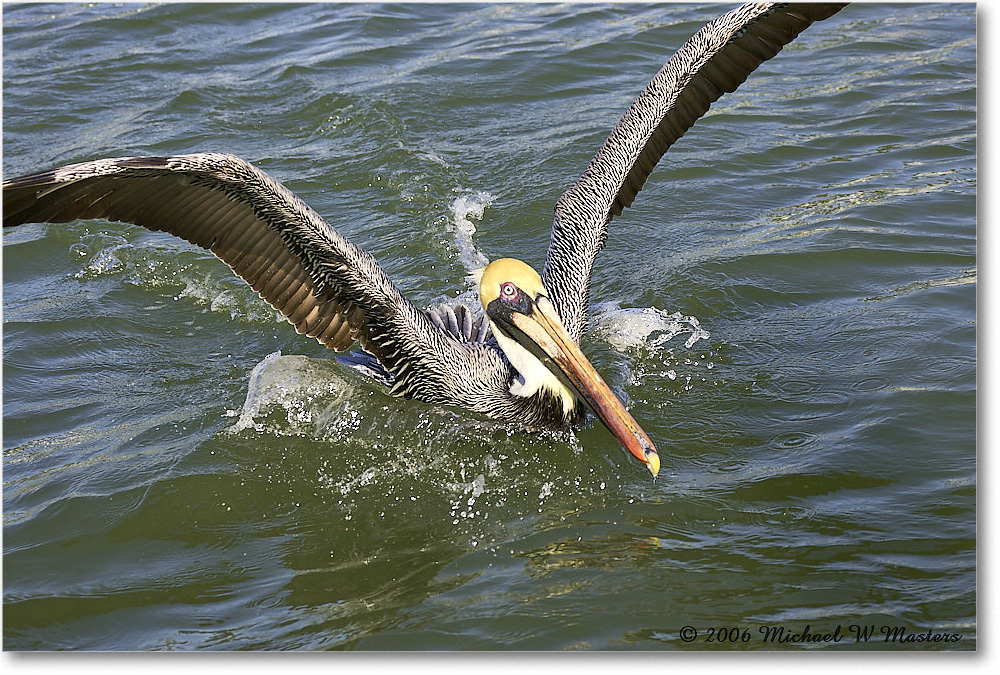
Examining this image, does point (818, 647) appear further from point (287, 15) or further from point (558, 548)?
point (287, 15)

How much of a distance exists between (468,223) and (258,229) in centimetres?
266

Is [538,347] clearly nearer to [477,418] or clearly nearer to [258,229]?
[477,418]

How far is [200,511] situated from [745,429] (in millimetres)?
2899

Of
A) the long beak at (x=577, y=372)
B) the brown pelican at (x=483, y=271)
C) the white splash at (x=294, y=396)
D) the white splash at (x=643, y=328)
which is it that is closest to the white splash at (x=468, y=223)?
the brown pelican at (x=483, y=271)

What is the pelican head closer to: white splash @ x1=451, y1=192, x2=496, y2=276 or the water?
the water

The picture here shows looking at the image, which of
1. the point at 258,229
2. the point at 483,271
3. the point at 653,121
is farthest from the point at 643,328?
the point at 258,229

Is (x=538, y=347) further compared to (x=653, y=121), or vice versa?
(x=653, y=121)

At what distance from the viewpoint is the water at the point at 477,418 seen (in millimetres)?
4277

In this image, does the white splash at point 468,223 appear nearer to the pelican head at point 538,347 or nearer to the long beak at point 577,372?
the pelican head at point 538,347

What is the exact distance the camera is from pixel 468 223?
7762 mm

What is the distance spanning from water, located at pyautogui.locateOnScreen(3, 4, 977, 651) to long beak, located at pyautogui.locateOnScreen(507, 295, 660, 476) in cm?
36

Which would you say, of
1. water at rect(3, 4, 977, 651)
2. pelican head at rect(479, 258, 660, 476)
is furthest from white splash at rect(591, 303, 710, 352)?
pelican head at rect(479, 258, 660, 476)

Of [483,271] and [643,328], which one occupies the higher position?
[483,271]

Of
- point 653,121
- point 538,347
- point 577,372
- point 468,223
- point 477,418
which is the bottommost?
point 477,418
